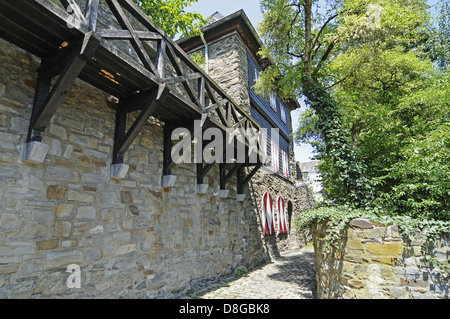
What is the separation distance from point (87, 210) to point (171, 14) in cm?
608

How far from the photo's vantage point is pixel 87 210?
2.99m

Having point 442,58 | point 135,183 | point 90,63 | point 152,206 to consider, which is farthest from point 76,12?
point 442,58

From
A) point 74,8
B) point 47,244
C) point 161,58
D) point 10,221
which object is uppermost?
point 161,58

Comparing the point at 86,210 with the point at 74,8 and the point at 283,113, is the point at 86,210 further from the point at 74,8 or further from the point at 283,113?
the point at 283,113

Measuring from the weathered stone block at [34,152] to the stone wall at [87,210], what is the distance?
0.06 meters

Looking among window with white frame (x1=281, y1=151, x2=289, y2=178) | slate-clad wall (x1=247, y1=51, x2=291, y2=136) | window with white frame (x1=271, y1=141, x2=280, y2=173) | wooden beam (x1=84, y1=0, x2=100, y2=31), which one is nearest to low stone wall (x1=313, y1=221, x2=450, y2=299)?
wooden beam (x1=84, y1=0, x2=100, y2=31)

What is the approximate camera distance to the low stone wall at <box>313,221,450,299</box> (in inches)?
118

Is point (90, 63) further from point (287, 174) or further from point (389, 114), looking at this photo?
point (287, 174)

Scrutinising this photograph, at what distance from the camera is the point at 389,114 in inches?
221

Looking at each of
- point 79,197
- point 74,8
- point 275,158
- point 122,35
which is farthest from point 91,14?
point 275,158

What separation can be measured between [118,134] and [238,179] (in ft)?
13.8

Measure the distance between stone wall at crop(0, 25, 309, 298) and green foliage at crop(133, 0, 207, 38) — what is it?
4.05 metres

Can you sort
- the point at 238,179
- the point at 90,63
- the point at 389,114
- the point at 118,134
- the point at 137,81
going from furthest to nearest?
the point at 238,179 < the point at 389,114 < the point at 118,134 < the point at 137,81 < the point at 90,63
